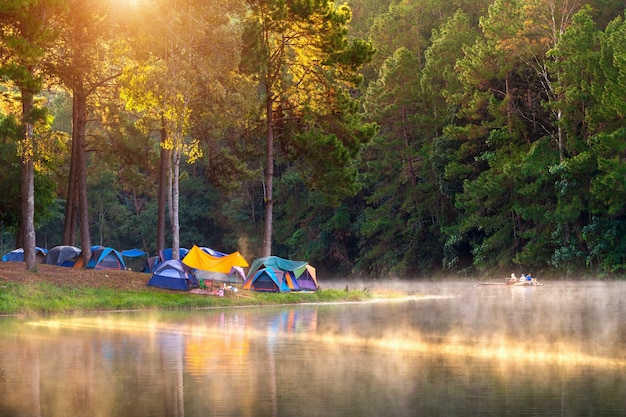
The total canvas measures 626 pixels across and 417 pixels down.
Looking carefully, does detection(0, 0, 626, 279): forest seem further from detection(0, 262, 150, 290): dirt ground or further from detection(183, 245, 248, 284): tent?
detection(183, 245, 248, 284): tent

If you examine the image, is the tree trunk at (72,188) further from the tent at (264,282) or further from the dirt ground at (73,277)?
the tent at (264,282)

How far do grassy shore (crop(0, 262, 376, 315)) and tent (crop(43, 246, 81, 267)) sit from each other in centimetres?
1539

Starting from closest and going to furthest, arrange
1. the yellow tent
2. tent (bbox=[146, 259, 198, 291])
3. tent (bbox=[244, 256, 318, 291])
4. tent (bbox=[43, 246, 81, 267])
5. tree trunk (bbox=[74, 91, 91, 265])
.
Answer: tent (bbox=[146, 259, 198, 291]), the yellow tent, tree trunk (bbox=[74, 91, 91, 265]), tent (bbox=[244, 256, 318, 291]), tent (bbox=[43, 246, 81, 267])

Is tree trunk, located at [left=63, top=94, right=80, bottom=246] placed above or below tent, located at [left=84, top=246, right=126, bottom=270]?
above

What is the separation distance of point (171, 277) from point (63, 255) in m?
20.5

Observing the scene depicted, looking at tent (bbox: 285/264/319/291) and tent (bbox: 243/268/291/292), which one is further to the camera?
tent (bbox: 285/264/319/291)

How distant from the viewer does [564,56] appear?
68938 millimetres

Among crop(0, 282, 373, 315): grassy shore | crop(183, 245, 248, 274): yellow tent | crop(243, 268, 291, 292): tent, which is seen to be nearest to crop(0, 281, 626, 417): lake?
crop(0, 282, 373, 315): grassy shore

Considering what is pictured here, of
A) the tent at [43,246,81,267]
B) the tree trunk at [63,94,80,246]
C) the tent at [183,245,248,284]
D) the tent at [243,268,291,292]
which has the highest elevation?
the tree trunk at [63,94,80,246]

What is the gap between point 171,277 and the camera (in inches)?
1767

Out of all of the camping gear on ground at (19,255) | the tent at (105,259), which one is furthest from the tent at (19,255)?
the tent at (105,259)

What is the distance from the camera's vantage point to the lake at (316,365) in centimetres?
1450

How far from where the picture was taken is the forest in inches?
1849

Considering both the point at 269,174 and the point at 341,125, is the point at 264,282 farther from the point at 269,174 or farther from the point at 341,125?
the point at 341,125
